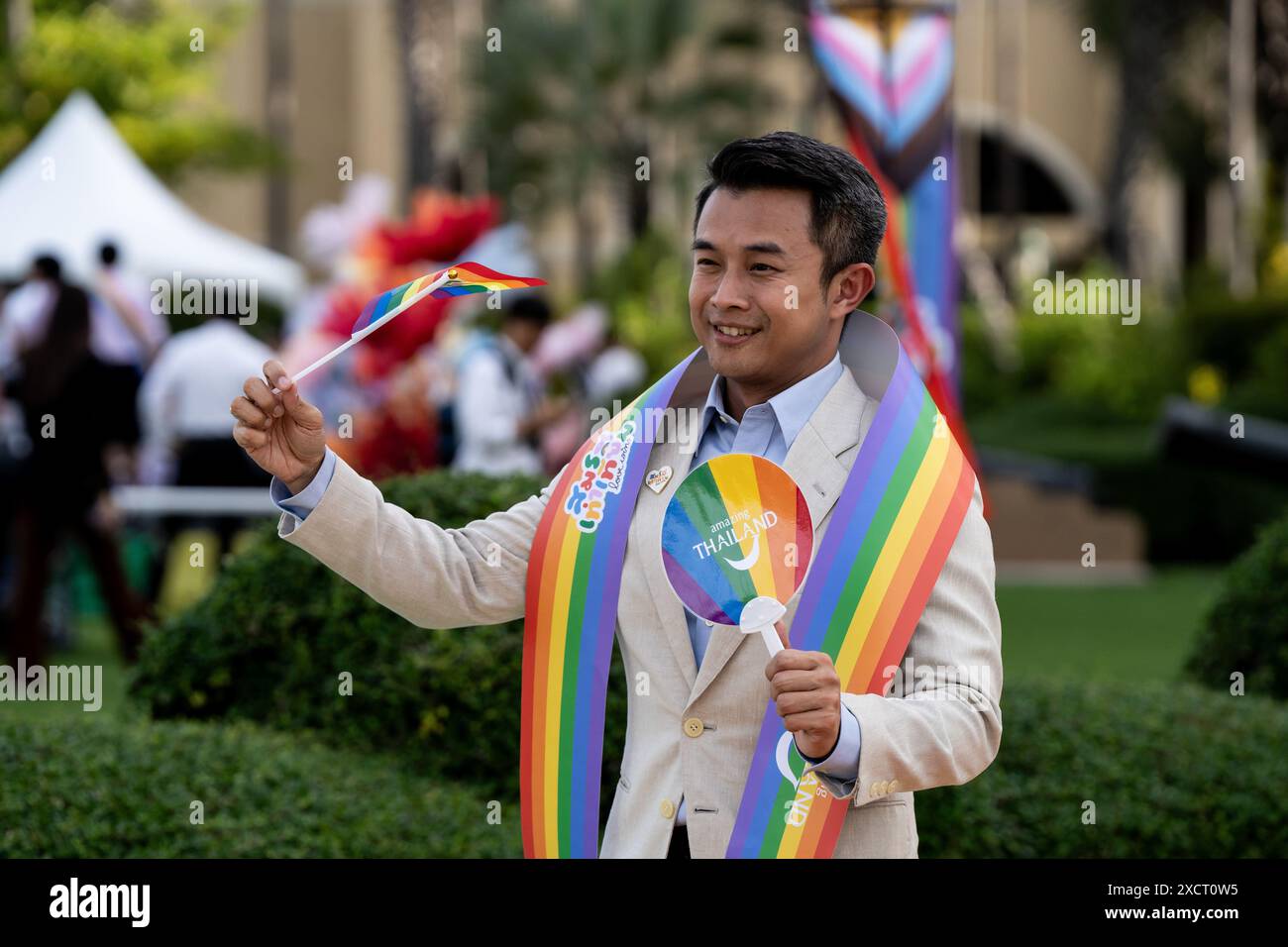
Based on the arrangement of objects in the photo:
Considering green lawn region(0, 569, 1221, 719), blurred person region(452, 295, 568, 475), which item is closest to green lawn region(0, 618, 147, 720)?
green lawn region(0, 569, 1221, 719)

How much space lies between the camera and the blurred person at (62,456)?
29.2 feet

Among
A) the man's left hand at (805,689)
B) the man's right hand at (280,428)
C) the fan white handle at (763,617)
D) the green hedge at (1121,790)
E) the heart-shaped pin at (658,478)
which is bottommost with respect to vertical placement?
the green hedge at (1121,790)

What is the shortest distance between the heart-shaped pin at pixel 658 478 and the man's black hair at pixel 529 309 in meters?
6.12

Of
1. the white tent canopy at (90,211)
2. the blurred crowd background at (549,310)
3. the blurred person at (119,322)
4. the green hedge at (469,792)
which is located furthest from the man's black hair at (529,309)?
the white tent canopy at (90,211)

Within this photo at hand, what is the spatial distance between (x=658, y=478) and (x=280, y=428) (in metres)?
0.58

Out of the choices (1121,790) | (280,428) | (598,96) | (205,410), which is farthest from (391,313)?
(598,96)

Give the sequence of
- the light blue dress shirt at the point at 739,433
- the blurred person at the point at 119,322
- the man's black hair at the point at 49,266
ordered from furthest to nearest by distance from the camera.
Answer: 1. the blurred person at the point at 119,322
2. the man's black hair at the point at 49,266
3. the light blue dress shirt at the point at 739,433

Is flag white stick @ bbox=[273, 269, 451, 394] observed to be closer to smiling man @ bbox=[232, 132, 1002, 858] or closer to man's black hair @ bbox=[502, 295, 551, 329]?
smiling man @ bbox=[232, 132, 1002, 858]

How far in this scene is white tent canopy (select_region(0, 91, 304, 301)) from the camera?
13883mm

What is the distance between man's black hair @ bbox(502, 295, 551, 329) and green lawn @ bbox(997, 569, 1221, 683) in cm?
259

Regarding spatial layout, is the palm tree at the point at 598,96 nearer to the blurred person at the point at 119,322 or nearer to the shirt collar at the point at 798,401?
the blurred person at the point at 119,322

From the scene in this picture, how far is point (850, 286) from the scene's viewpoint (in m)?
2.93
